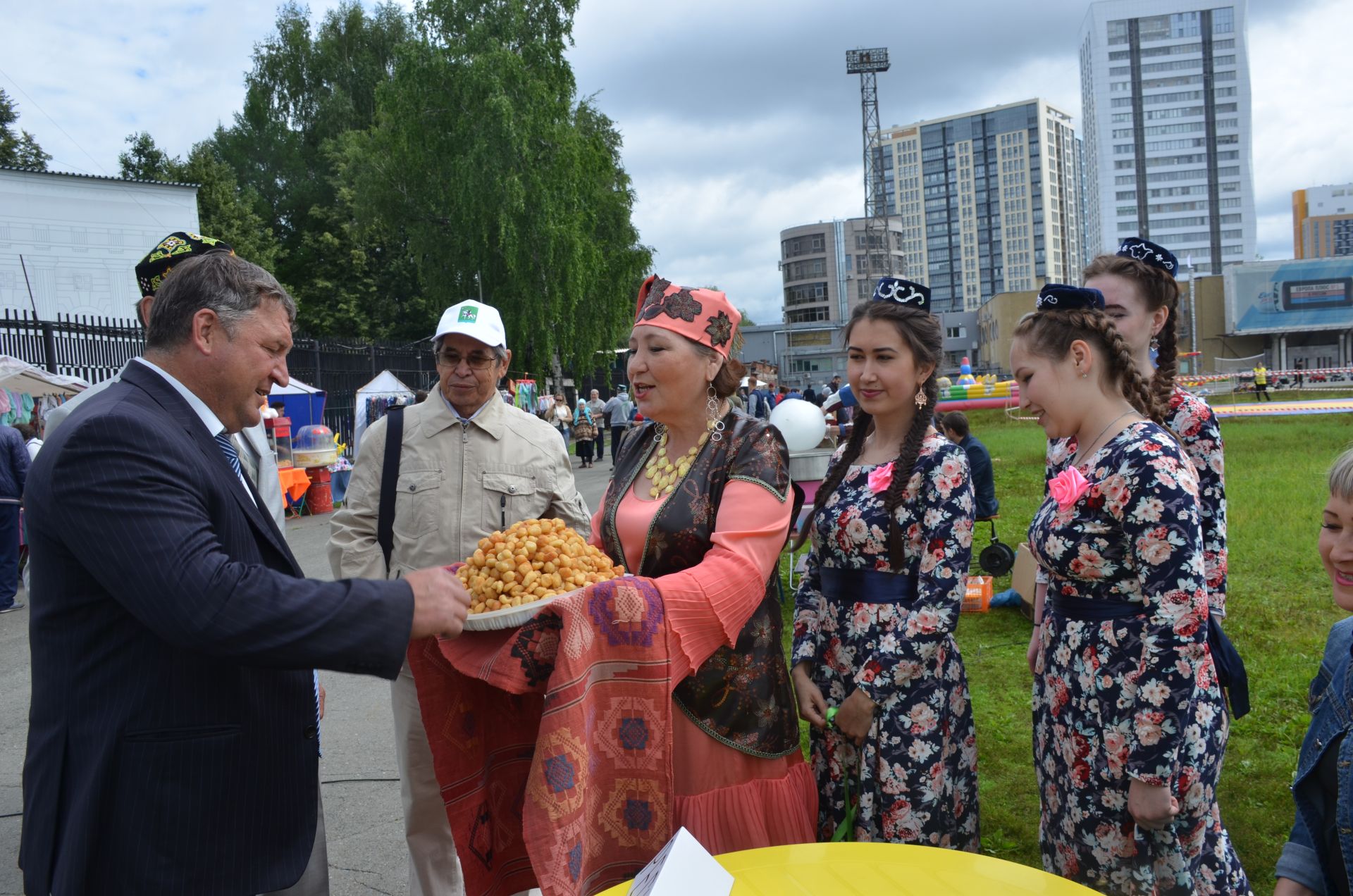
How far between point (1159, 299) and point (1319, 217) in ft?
554

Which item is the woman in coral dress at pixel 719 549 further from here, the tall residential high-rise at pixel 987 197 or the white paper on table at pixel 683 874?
the tall residential high-rise at pixel 987 197

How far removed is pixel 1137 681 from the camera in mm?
2070

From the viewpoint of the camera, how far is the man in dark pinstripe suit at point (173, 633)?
1.60 m

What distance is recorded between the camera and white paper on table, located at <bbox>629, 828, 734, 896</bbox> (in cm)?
126

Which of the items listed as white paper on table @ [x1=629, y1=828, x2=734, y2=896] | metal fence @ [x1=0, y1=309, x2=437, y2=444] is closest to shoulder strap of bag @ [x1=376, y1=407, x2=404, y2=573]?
white paper on table @ [x1=629, y1=828, x2=734, y2=896]

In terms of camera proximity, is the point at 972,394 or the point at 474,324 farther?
the point at 972,394

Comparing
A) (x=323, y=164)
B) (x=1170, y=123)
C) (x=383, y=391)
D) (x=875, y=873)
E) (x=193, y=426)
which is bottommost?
(x=875, y=873)

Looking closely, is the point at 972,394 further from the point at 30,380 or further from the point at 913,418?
the point at 913,418

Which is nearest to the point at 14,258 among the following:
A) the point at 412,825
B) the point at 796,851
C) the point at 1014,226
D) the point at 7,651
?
the point at 7,651

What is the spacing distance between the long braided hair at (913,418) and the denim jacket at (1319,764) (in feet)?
3.28

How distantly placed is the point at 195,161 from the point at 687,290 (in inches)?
1368

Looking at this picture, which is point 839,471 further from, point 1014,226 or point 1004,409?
point 1014,226

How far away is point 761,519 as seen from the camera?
2.28 metres

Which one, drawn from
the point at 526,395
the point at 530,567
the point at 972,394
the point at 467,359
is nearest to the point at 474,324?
the point at 467,359
